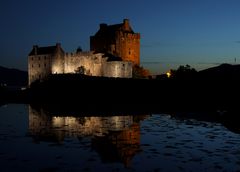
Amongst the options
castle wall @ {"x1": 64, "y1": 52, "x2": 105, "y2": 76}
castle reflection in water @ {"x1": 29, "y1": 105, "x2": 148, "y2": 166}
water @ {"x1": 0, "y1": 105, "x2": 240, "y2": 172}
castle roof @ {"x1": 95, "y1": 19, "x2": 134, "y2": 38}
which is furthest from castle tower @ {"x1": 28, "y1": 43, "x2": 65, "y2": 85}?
water @ {"x1": 0, "y1": 105, "x2": 240, "y2": 172}

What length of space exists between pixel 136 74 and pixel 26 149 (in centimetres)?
6386

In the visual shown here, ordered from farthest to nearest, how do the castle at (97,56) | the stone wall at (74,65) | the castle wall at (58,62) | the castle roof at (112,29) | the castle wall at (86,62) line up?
the castle roof at (112,29)
the castle wall at (58,62)
the castle wall at (86,62)
the castle at (97,56)
the stone wall at (74,65)

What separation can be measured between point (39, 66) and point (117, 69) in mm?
22795

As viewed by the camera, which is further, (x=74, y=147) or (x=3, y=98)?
(x=3, y=98)

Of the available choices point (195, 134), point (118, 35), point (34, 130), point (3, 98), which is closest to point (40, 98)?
point (3, 98)

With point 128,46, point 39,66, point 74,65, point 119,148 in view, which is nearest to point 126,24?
point 128,46

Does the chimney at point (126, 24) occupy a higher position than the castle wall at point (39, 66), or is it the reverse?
the chimney at point (126, 24)

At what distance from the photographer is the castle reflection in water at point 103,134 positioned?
16.7 m

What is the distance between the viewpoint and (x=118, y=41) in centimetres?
8381

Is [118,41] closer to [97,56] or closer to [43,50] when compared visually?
[97,56]

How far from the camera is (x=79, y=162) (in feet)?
48.6

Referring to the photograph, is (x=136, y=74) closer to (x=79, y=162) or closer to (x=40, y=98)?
(x=40, y=98)

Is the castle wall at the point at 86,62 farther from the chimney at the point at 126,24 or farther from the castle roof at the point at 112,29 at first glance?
the chimney at the point at 126,24

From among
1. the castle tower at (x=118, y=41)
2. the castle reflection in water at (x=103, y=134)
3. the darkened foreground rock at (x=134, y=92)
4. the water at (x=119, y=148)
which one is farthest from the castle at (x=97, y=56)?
the water at (x=119, y=148)
